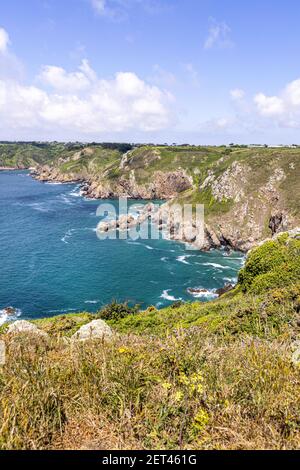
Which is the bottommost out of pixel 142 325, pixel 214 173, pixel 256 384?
pixel 142 325

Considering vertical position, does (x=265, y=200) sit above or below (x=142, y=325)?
above

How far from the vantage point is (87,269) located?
65875 mm

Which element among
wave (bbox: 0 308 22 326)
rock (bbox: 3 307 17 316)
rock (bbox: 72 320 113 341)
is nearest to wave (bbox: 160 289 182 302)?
wave (bbox: 0 308 22 326)

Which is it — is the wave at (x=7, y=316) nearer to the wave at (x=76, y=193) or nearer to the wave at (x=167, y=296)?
the wave at (x=167, y=296)

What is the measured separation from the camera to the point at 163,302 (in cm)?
5359

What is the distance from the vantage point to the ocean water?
53844mm

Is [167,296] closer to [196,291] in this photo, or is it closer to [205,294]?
[196,291]

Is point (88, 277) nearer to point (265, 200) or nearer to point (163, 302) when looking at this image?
point (163, 302)

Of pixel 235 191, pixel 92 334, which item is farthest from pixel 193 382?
pixel 235 191

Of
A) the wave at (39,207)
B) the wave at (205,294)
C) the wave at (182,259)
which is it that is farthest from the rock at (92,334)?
the wave at (39,207)

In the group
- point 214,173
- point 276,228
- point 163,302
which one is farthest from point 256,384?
point 214,173

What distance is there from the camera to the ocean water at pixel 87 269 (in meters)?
53.8

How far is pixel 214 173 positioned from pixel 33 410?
380 ft

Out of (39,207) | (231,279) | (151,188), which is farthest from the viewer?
(151,188)
